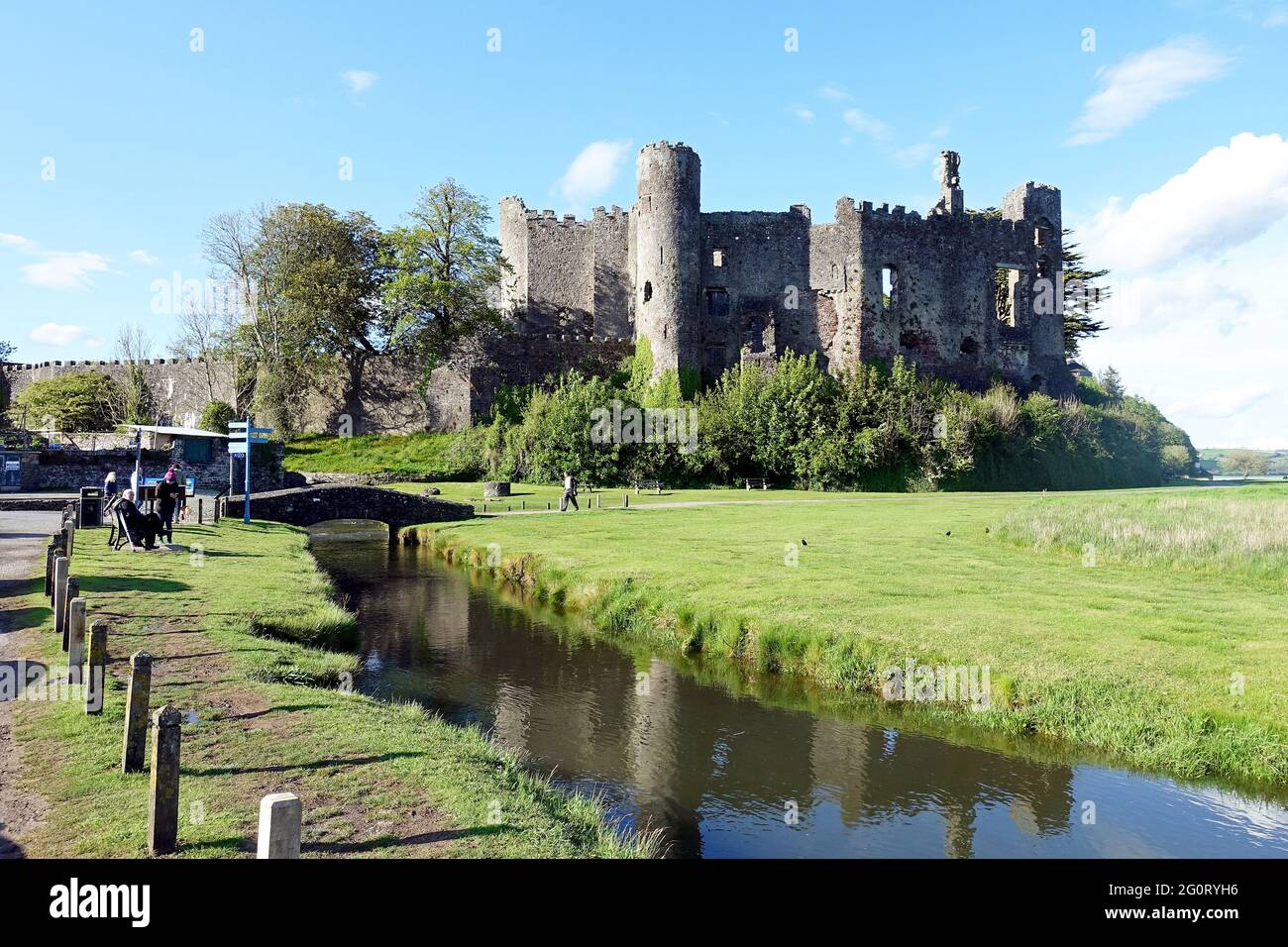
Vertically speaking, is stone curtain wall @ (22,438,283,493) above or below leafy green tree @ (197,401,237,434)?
below

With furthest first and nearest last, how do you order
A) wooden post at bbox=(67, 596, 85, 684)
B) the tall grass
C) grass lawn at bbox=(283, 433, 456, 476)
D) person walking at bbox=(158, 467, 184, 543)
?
grass lawn at bbox=(283, 433, 456, 476) → person walking at bbox=(158, 467, 184, 543) → the tall grass → wooden post at bbox=(67, 596, 85, 684)

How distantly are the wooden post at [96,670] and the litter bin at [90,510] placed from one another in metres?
17.7

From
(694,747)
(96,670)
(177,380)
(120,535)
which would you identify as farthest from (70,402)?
(694,747)

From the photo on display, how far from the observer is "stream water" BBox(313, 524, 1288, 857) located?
865 cm

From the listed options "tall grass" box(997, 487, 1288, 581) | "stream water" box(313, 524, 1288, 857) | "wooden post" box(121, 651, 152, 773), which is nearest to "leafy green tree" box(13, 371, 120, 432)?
"stream water" box(313, 524, 1288, 857)

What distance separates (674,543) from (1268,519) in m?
14.2

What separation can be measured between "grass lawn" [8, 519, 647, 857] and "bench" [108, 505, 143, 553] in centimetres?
645

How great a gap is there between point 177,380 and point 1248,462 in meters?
113

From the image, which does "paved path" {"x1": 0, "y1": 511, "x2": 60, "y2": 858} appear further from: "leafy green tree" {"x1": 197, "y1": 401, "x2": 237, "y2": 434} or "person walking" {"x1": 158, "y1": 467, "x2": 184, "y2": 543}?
"leafy green tree" {"x1": 197, "y1": 401, "x2": 237, "y2": 434}

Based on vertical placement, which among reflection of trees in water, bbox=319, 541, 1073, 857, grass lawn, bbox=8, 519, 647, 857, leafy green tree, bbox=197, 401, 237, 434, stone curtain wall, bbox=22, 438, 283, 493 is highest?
leafy green tree, bbox=197, 401, 237, 434

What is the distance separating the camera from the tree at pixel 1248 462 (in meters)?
100

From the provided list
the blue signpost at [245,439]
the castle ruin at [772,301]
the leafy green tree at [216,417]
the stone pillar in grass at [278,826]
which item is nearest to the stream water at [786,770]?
the stone pillar in grass at [278,826]

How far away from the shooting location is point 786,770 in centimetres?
1056
